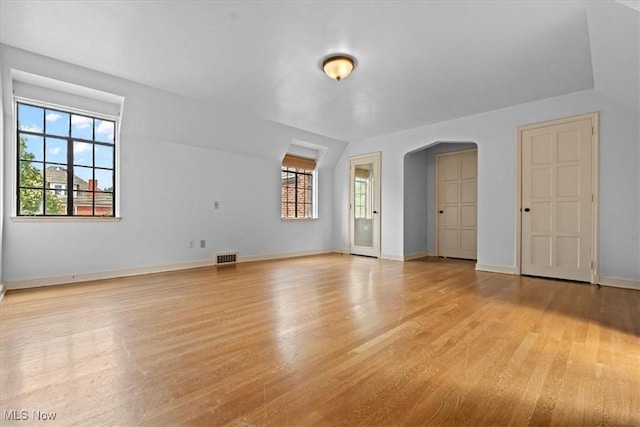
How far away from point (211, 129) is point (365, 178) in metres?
3.54

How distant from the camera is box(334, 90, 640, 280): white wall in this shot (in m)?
3.93

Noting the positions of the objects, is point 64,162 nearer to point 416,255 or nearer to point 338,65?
point 338,65

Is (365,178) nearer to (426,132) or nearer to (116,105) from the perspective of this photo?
(426,132)

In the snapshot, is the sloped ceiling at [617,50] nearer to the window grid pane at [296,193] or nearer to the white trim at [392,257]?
the white trim at [392,257]

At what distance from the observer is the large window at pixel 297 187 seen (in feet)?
22.9

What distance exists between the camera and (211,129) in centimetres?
530

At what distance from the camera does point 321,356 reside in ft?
6.52

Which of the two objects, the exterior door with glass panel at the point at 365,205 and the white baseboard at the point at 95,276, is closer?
the white baseboard at the point at 95,276

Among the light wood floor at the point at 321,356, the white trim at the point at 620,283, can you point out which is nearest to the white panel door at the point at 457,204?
the white trim at the point at 620,283

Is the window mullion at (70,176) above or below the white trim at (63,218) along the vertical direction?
above

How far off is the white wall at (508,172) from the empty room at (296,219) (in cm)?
3

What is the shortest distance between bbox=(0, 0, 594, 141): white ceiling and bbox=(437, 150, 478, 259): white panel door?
2216 millimetres

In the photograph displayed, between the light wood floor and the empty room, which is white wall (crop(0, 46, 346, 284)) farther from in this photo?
the light wood floor

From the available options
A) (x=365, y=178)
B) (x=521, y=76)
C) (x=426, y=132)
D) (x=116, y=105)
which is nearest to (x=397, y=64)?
(x=521, y=76)
